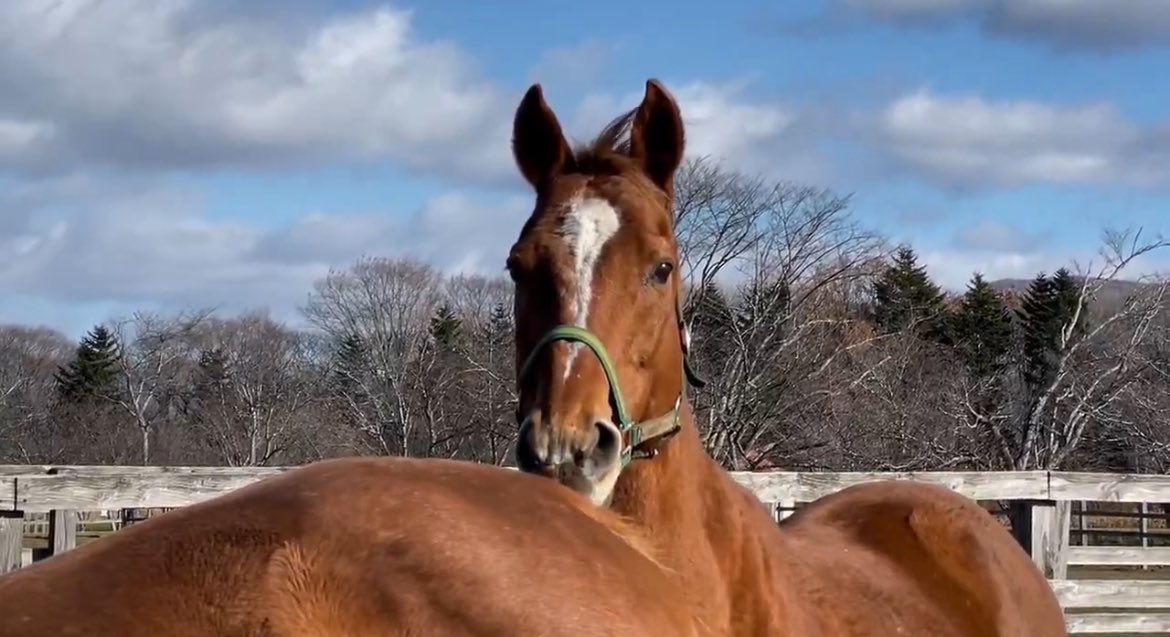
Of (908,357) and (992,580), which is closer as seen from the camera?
(992,580)

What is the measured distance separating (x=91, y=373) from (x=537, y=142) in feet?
137

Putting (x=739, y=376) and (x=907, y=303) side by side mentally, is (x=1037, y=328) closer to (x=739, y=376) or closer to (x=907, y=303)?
(x=907, y=303)

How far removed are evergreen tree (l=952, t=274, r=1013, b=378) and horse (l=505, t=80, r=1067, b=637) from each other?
26.9 metres

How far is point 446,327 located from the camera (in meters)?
35.8

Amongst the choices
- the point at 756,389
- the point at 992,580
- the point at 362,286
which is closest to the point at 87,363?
the point at 362,286

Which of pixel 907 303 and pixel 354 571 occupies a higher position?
pixel 907 303

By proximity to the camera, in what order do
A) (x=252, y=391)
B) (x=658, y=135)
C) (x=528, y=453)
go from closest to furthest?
(x=528, y=453), (x=658, y=135), (x=252, y=391)

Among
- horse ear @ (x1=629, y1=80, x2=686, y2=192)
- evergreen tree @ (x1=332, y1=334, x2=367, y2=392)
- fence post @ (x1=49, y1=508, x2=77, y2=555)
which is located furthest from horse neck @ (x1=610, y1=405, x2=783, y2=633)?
evergreen tree @ (x1=332, y1=334, x2=367, y2=392)

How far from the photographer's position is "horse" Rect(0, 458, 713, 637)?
157 cm

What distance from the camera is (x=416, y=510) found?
182 cm

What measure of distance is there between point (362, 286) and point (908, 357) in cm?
1737

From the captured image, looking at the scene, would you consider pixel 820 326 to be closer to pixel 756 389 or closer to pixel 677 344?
pixel 756 389

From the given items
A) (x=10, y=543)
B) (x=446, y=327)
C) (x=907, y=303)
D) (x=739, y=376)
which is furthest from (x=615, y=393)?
(x=446, y=327)

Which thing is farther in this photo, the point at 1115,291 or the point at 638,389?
the point at 1115,291
